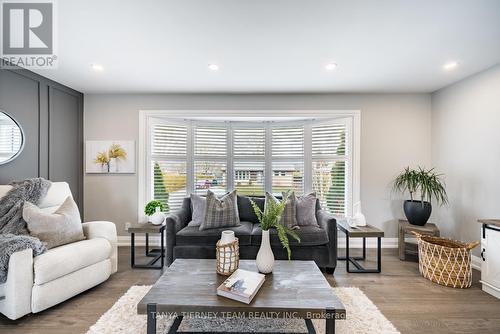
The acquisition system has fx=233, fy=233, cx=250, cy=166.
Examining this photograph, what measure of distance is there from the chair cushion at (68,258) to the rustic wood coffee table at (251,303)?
1.05 meters

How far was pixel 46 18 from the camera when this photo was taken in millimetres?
1895

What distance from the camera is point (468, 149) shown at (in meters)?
3.11

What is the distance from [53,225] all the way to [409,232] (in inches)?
163

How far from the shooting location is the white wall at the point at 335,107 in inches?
148

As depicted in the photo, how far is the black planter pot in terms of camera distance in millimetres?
3199

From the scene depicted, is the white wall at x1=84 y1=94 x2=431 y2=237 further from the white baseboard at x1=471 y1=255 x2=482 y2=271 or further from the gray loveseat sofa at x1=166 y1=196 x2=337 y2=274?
the gray loveseat sofa at x1=166 y1=196 x2=337 y2=274

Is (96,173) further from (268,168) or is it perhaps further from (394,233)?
(394,233)

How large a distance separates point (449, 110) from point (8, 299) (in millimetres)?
5419

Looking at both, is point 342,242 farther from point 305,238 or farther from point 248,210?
point 248,210

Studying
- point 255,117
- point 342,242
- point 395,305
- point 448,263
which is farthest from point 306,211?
point 255,117

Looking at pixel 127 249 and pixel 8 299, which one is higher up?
pixel 8 299

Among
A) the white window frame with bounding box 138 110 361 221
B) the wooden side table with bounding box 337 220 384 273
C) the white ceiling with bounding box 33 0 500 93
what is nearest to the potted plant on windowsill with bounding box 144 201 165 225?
the white window frame with bounding box 138 110 361 221

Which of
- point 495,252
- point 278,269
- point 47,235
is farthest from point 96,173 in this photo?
point 495,252

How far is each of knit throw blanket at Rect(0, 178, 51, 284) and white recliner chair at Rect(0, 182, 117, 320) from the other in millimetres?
48
